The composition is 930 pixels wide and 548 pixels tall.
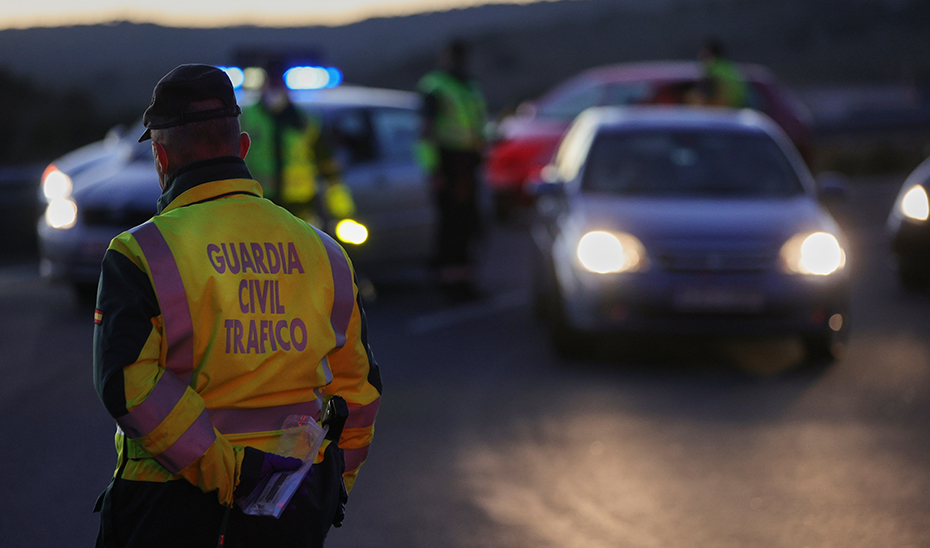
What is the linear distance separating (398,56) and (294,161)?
94737 mm

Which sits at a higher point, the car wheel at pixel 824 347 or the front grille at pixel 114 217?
the front grille at pixel 114 217

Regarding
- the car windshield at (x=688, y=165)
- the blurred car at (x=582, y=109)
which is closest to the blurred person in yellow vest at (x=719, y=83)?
the blurred car at (x=582, y=109)

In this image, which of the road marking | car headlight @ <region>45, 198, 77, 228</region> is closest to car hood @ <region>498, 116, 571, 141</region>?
the road marking

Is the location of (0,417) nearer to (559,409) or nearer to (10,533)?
(10,533)

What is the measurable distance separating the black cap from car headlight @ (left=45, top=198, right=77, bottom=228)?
318 inches

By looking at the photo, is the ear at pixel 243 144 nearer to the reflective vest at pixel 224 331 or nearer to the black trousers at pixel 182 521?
the reflective vest at pixel 224 331

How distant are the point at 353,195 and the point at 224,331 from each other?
8.54 m

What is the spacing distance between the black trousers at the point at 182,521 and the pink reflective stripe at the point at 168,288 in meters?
0.30

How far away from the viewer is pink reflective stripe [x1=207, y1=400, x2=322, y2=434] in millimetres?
2658

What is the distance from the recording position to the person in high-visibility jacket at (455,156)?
11266 mm

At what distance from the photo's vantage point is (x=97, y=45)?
106m

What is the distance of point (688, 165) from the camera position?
372 inches

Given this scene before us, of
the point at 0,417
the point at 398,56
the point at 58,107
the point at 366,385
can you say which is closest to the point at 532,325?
the point at 0,417

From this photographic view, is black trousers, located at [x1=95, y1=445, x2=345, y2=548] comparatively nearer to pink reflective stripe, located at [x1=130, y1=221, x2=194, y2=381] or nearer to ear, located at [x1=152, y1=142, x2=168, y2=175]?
pink reflective stripe, located at [x1=130, y1=221, x2=194, y2=381]
